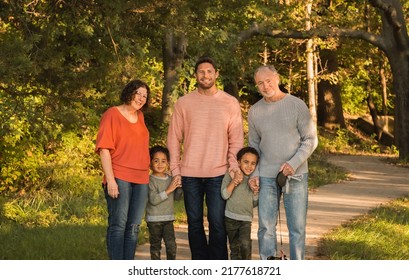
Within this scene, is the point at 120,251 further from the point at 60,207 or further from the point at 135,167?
the point at 60,207

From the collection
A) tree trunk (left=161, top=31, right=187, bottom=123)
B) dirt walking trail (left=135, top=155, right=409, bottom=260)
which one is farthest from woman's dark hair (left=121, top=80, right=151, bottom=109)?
tree trunk (left=161, top=31, right=187, bottom=123)

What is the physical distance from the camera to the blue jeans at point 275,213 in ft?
25.0

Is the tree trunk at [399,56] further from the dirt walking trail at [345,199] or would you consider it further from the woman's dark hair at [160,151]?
the woman's dark hair at [160,151]

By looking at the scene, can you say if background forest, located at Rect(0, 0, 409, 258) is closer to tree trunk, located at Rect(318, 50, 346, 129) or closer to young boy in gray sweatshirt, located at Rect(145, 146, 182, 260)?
tree trunk, located at Rect(318, 50, 346, 129)

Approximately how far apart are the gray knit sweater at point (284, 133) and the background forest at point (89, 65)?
2980mm

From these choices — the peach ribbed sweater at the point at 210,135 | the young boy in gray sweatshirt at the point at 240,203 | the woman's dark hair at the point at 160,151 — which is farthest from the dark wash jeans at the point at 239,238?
the woman's dark hair at the point at 160,151

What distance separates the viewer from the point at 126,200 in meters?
7.64

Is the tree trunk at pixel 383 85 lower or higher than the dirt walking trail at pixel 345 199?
higher

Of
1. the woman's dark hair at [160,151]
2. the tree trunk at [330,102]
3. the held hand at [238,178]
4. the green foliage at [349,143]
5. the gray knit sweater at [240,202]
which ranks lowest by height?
the gray knit sweater at [240,202]

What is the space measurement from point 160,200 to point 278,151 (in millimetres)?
1199

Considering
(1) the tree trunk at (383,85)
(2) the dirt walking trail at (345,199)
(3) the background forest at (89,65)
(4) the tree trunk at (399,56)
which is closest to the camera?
(2) the dirt walking trail at (345,199)

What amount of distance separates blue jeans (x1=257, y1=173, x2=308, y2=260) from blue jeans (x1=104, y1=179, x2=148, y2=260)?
39.7 inches
